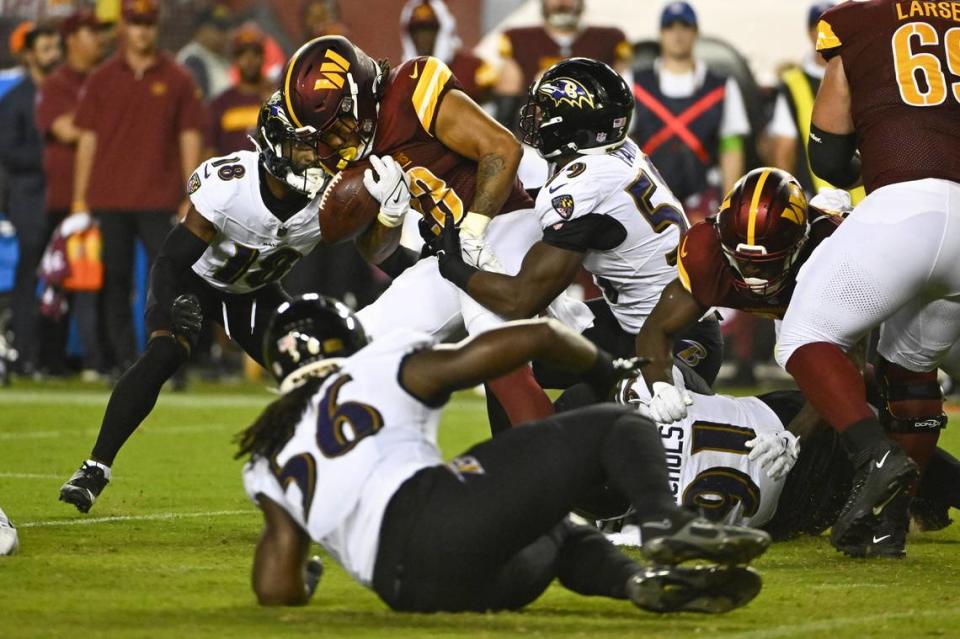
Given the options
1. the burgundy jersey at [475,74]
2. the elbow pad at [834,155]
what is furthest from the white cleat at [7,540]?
the burgundy jersey at [475,74]

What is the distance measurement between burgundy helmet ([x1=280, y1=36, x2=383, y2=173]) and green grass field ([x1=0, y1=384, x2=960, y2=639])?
1.35 m

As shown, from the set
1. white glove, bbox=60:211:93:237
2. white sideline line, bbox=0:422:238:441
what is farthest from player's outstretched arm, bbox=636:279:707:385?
white glove, bbox=60:211:93:237

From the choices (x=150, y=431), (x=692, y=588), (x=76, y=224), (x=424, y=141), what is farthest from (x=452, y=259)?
(x=76, y=224)

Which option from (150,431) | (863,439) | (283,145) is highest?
(283,145)

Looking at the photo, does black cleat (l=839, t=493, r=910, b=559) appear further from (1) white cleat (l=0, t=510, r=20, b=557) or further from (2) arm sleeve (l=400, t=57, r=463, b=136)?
(1) white cleat (l=0, t=510, r=20, b=557)

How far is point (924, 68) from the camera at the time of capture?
541 centimetres

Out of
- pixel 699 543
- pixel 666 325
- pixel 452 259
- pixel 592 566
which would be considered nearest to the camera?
pixel 699 543

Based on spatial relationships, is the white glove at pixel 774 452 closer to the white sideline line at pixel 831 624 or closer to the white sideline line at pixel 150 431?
the white sideline line at pixel 831 624

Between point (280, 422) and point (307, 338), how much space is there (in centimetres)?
22

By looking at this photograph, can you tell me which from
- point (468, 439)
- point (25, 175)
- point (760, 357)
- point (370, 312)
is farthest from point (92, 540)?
point (760, 357)

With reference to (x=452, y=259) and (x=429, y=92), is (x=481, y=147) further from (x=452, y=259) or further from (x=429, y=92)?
(x=452, y=259)

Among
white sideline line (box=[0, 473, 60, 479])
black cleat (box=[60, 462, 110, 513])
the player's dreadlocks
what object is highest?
the player's dreadlocks

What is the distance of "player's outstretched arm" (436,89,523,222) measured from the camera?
6.07 m

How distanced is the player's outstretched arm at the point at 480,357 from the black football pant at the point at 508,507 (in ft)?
0.59
